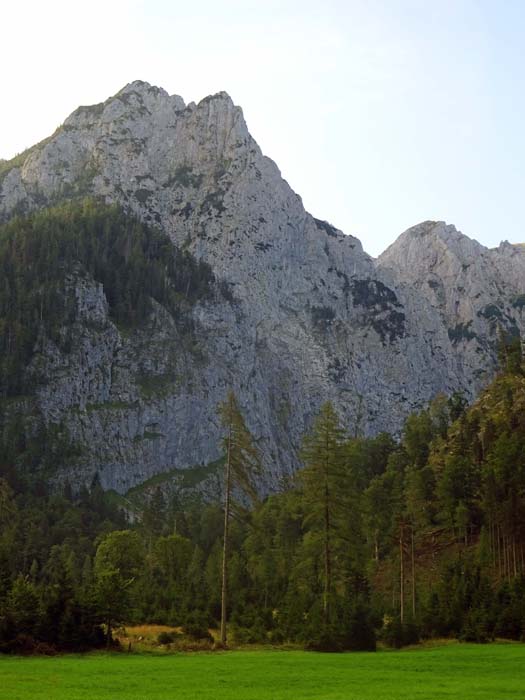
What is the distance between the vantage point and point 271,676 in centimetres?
3153

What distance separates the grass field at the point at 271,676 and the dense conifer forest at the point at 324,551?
5414mm

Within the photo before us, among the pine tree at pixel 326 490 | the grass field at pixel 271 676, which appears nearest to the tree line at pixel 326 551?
the pine tree at pixel 326 490

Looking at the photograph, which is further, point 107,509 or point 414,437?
point 107,509

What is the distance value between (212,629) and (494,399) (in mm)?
78655

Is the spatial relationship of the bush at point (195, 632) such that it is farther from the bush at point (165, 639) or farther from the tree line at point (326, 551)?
the bush at point (165, 639)

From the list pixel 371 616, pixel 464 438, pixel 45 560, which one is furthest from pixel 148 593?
pixel 45 560

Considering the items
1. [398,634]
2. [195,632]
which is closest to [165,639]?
Result: [195,632]

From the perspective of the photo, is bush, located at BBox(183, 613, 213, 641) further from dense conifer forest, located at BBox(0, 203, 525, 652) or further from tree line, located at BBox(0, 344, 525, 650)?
tree line, located at BBox(0, 344, 525, 650)

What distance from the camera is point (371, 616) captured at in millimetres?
50719

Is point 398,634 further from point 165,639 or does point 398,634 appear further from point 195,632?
point 165,639

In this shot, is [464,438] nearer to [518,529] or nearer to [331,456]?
[518,529]

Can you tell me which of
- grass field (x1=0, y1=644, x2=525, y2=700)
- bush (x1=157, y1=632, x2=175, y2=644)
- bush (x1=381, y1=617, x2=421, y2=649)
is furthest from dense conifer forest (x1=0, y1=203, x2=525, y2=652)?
grass field (x1=0, y1=644, x2=525, y2=700)

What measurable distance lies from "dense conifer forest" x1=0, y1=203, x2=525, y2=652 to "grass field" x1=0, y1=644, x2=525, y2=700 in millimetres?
5414

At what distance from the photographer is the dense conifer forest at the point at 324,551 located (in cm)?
4762
